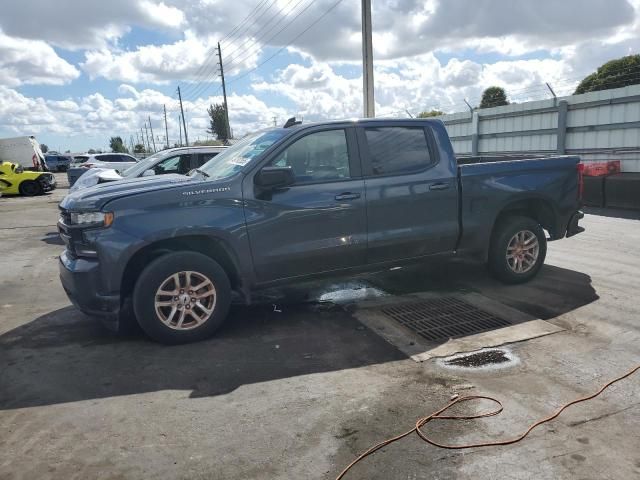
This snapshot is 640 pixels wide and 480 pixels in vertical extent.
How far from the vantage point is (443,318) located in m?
4.98

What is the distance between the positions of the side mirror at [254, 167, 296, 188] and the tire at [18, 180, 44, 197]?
2271 cm

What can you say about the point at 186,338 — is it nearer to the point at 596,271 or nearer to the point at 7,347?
the point at 7,347

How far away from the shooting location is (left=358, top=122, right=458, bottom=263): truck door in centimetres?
501

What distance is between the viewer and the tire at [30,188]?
76.2 ft

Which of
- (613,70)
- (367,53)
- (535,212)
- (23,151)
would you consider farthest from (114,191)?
(23,151)

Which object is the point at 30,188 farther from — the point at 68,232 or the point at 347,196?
the point at 347,196

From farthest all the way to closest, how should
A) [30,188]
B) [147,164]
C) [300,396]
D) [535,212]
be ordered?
[30,188] < [147,164] < [535,212] < [300,396]

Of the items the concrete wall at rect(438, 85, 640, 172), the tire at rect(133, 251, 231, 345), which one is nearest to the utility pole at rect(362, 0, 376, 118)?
the concrete wall at rect(438, 85, 640, 172)

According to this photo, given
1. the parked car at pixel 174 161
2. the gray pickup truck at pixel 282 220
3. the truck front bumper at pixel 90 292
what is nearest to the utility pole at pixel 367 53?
the parked car at pixel 174 161

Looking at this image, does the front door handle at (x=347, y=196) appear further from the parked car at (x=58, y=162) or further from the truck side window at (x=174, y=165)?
the parked car at (x=58, y=162)

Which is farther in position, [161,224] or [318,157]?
[318,157]

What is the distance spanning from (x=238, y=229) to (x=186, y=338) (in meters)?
1.05

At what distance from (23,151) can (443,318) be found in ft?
117

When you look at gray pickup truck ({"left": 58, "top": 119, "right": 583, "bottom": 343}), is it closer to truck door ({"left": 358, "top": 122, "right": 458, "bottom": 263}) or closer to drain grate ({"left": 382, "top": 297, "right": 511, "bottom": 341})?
truck door ({"left": 358, "top": 122, "right": 458, "bottom": 263})
